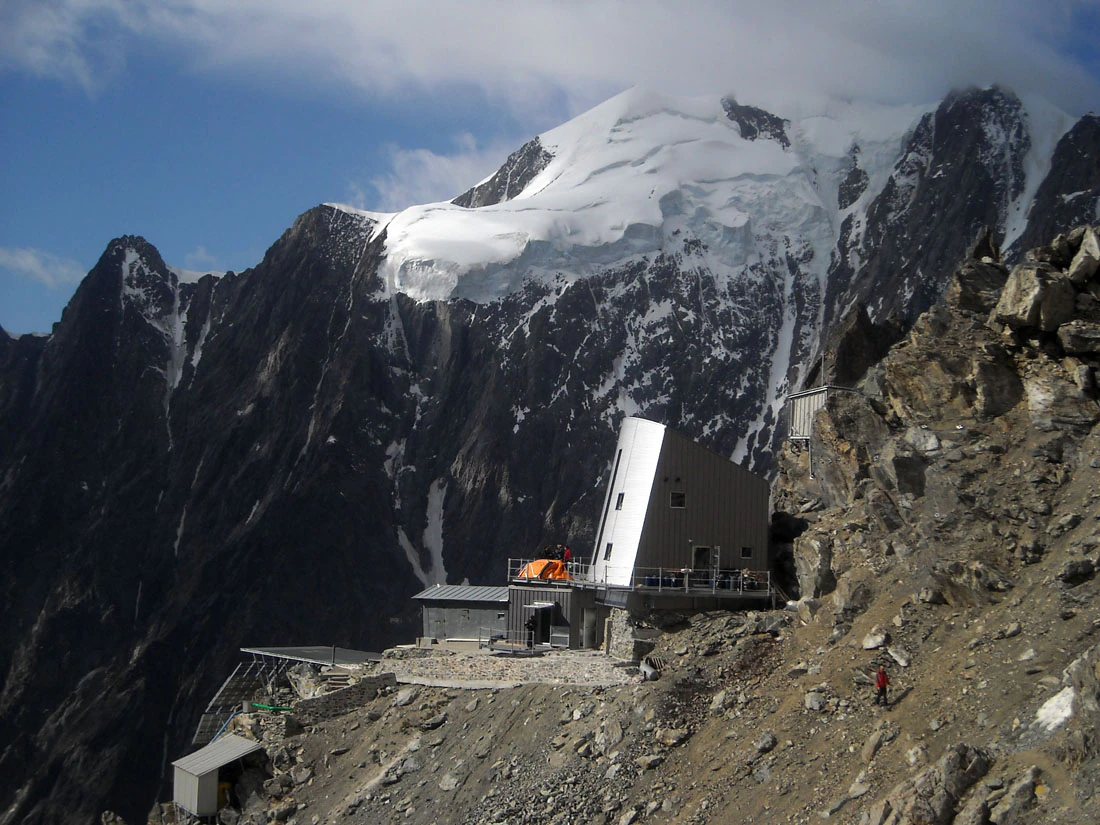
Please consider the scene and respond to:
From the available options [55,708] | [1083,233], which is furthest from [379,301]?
[1083,233]

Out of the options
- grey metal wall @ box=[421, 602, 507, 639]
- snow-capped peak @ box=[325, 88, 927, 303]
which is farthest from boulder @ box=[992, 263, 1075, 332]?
snow-capped peak @ box=[325, 88, 927, 303]

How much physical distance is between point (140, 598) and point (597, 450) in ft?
A: 162

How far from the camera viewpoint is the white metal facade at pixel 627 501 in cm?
3881

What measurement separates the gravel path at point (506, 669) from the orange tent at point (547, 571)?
14.8 ft

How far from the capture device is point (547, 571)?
4191 centimetres

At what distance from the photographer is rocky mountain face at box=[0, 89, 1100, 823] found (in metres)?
115

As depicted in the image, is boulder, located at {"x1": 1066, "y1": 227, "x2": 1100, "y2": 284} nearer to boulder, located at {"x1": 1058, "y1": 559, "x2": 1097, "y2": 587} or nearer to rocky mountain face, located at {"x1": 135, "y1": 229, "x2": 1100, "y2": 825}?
rocky mountain face, located at {"x1": 135, "y1": 229, "x2": 1100, "y2": 825}

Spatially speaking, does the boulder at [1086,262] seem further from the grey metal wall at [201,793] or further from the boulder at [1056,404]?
the grey metal wall at [201,793]

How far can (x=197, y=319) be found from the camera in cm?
15188

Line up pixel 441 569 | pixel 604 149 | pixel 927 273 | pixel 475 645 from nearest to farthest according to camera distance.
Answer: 1. pixel 475 645
2. pixel 927 273
3. pixel 441 569
4. pixel 604 149

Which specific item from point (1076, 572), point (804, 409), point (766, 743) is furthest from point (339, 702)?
point (1076, 572)

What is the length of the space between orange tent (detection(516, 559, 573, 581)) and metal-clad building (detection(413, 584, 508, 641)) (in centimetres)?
550

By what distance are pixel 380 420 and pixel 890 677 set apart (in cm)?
10940

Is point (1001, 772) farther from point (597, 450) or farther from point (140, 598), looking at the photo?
point (140, 598)
